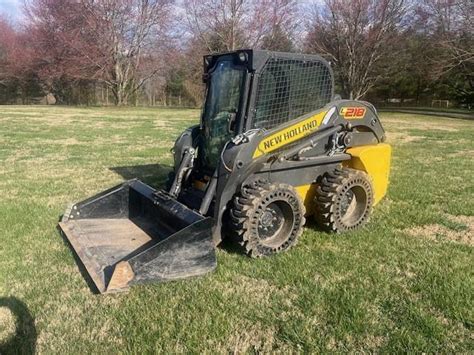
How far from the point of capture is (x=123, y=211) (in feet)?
16.0

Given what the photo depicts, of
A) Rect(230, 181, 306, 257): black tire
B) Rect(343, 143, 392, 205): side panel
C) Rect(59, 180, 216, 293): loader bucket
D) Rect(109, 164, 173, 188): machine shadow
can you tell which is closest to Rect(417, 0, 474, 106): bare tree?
Rect(109, 164, 173, 188): machine shadow

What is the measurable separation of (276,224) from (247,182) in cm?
50

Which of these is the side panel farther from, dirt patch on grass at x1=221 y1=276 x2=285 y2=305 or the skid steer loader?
dirt patch on grass at x1=221 y1=276 x2=285 y2=305

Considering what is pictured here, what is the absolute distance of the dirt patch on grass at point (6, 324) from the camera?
2896mm

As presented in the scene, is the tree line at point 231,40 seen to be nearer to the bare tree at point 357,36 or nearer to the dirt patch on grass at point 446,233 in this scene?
the bare tree at point 357,36

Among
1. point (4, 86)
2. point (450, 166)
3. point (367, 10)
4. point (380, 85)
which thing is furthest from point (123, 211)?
point (4, 86)

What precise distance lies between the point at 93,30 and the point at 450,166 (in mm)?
27545

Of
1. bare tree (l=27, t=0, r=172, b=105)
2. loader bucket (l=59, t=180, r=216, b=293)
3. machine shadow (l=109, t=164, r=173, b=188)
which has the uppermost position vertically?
bare tree (l=27, t=0, r=172, b=105)

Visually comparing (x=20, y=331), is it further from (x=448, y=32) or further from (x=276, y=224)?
(x=448, y=32)

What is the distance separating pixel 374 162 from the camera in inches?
199

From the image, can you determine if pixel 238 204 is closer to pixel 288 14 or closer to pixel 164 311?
pixel 164 311

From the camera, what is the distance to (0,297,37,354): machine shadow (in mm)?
2781

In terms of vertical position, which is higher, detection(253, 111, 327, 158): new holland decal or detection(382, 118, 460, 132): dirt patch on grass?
detection(253, 111, 327, 158): new holland decal

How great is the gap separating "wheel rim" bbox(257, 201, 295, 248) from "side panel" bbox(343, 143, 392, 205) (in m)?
1.16
